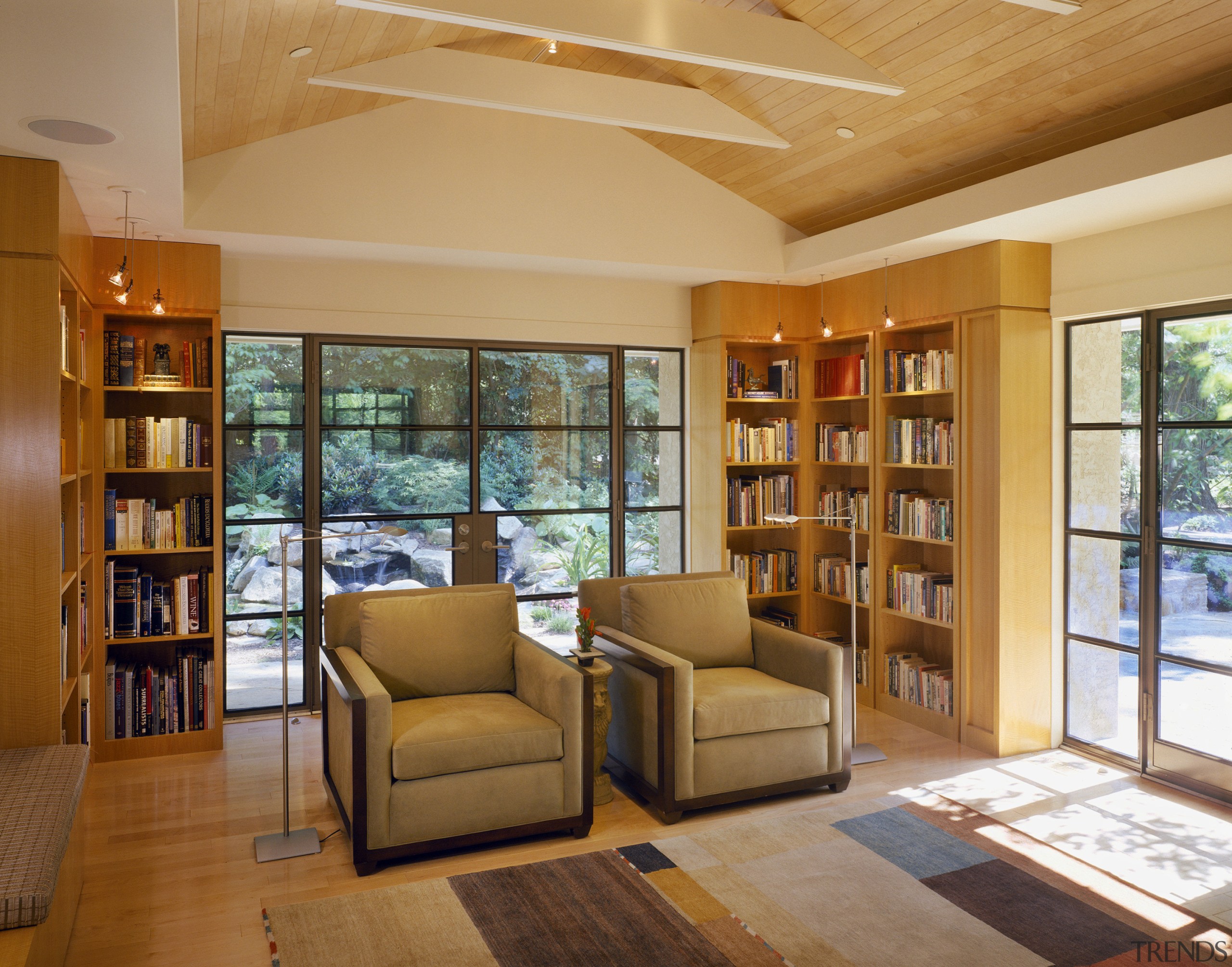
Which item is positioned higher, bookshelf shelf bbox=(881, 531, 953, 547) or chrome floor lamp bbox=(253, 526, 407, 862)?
bookshelf shelf bbox=(881, 531, 953, 547)

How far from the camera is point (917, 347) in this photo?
580 centimetres

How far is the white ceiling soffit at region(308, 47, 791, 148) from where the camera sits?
4168 millimetres

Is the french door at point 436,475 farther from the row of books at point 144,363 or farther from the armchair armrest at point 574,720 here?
the armchair armrest at point 574,720

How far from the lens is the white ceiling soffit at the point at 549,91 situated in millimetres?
4168

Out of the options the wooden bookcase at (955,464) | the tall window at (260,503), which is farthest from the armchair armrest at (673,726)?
the tall window at (260,503)

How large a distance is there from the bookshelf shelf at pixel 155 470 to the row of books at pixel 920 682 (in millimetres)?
4087

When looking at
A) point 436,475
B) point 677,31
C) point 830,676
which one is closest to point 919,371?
point 830,676

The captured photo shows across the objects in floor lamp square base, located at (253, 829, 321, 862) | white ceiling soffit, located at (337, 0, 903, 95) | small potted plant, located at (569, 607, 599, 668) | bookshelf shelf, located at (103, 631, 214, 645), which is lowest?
floor lamp square base, located at (253, 829, 321, 862)

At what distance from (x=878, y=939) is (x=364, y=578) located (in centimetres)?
365

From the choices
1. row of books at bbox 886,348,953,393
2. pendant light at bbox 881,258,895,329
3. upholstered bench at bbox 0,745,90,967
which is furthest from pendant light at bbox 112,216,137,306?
row of books at bbox 886,348,953,393

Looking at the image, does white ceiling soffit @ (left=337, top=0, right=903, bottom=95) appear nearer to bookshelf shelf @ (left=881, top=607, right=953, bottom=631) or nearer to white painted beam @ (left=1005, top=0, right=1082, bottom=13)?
white painted beam @ (left=1005, top=0, right=1082, bottom=13)

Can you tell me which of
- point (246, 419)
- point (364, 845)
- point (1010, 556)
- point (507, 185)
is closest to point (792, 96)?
point (507, 185)

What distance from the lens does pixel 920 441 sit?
17.9ft

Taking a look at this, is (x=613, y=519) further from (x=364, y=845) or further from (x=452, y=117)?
(x=364, y=845)
